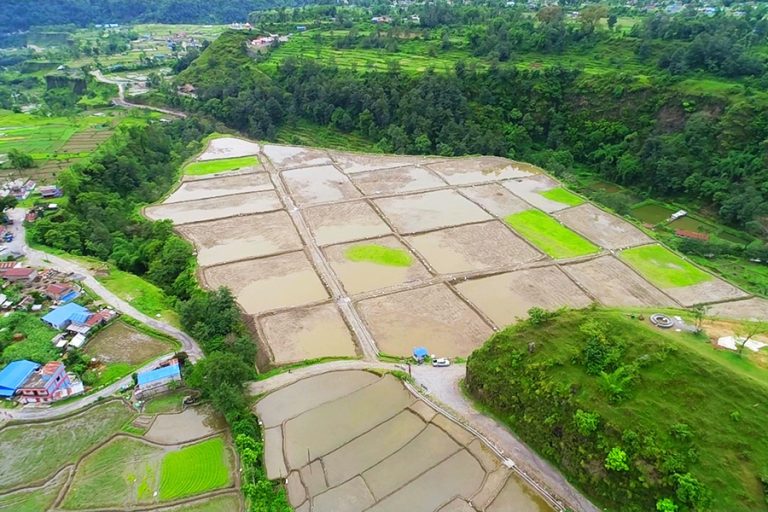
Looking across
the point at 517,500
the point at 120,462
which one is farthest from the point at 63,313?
the point at 517,500

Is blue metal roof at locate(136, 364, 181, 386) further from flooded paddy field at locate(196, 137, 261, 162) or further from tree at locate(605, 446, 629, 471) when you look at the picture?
flooded paddy field at locate(196, 137, 261, 162)

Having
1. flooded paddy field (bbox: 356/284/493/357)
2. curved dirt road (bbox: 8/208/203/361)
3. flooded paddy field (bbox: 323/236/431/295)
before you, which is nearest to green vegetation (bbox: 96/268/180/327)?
curved dirt road (bbox: 8/208/203/361)

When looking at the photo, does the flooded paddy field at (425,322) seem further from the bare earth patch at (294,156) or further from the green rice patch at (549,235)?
the bare earth patch at (294,156)

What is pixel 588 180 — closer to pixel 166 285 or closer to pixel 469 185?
pixel 469 185

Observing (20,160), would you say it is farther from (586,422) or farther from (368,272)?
(586,422)

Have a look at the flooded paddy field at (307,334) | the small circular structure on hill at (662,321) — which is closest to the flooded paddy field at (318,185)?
the flooded paddy field at (307,334)

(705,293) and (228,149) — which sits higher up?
(705,293)
